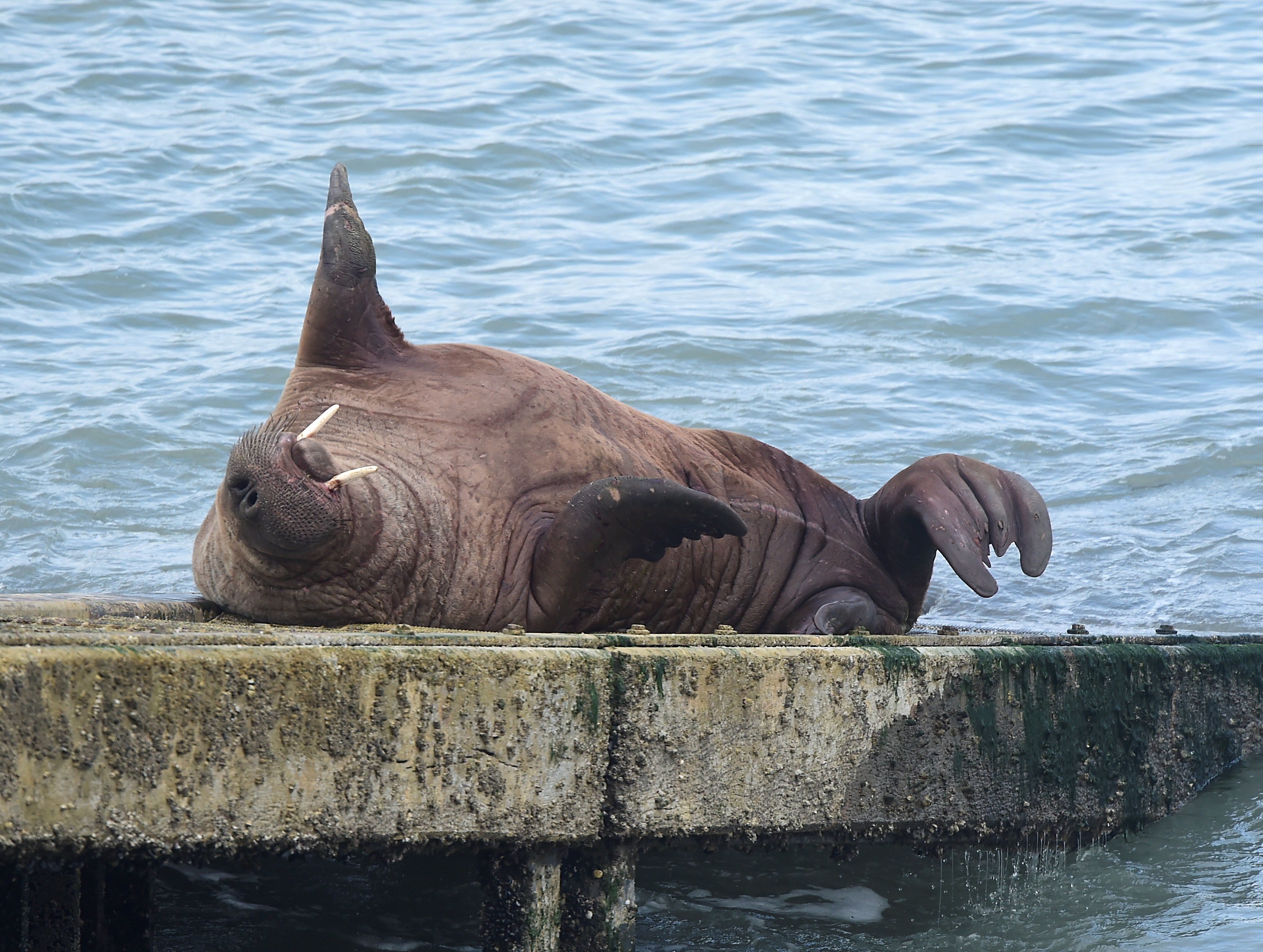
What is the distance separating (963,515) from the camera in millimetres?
4848

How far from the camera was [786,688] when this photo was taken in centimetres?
311

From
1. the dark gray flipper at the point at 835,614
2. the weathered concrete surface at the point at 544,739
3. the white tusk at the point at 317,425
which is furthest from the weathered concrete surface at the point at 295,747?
the dark gray flipper at the point at 835,614

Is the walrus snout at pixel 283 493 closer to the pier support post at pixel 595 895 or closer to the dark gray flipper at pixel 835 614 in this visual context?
the pier support post at pixel 595 895

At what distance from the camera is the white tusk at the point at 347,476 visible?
12.2 feet

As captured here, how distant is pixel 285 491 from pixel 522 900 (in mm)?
1283

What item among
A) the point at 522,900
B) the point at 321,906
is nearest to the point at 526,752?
the point at 522,900

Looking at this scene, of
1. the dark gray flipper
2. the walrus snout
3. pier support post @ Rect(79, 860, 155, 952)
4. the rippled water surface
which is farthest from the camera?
the rippled water surface

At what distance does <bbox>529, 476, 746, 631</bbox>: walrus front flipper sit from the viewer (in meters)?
3.95

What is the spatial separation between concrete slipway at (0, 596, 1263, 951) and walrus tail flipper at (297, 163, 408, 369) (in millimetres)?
1210

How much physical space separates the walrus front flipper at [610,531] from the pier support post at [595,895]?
3.64 feet

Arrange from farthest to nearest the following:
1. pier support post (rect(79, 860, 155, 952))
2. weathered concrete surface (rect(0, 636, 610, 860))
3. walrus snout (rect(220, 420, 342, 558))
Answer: walrus snout (rect(220, 420, 342, 558)), pier support post (rect(79, 860, 155, 952)), weathered concrete surface (rect(0, 636, 610, 860))

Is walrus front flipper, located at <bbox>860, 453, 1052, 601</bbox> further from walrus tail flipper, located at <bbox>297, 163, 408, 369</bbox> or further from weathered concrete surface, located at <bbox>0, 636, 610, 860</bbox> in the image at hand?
weathered concrete surface, located at <bbox>0, 636, 610, 860</bbox>

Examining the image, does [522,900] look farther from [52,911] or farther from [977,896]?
[977,896]

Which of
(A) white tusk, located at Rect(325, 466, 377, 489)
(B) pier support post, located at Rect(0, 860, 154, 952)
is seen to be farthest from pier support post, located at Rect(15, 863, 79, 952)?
(A) white tusk, located at Rect(325, 466, 377, 489)
